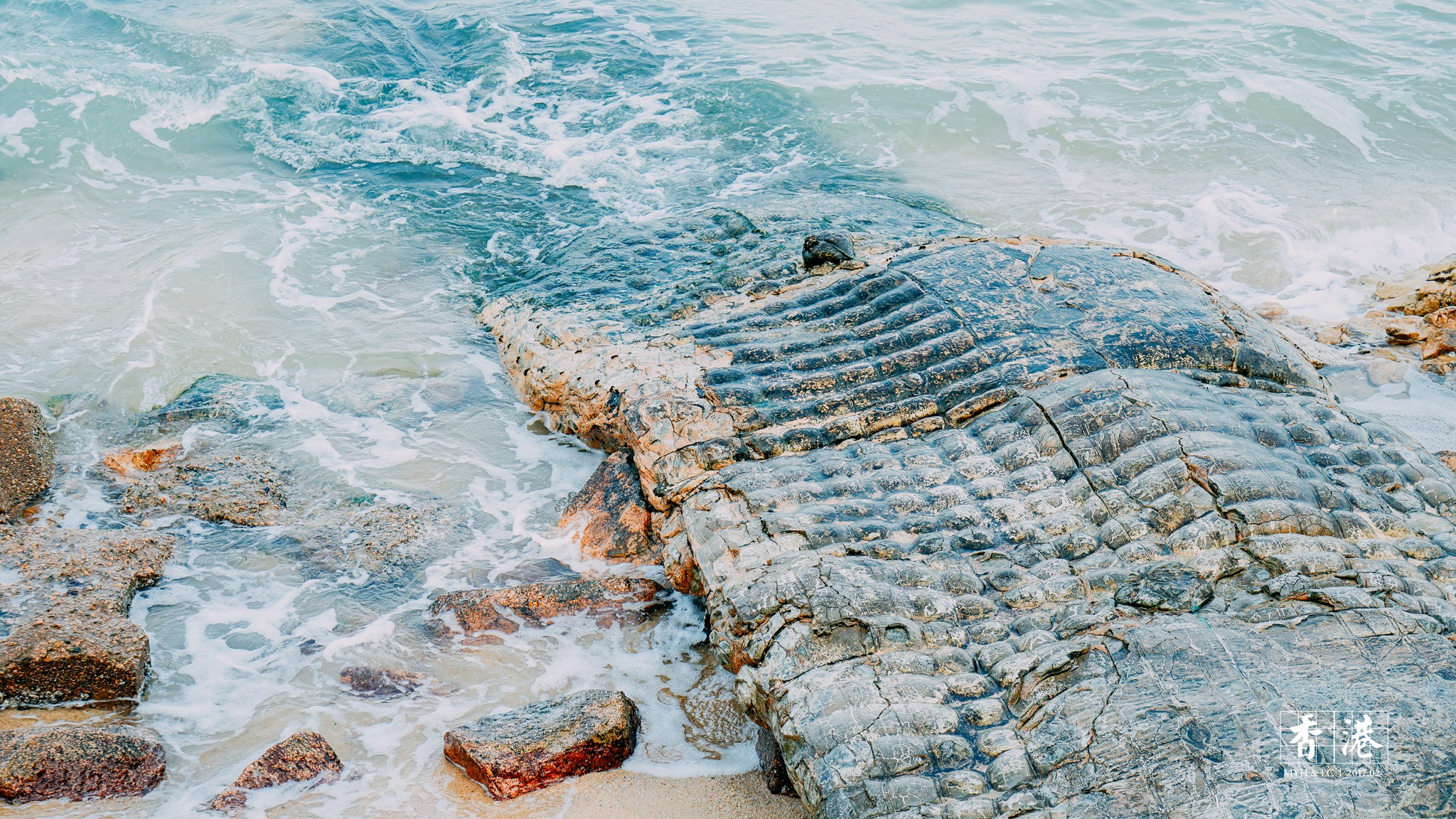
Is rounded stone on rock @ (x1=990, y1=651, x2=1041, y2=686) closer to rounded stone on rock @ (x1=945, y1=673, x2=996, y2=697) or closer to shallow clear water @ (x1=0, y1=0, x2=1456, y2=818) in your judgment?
rounded stone on rock @ (x1=945, y1=673, x2=996, y2=697)

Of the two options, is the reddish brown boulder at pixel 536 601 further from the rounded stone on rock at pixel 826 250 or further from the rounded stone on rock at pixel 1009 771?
the rounded stone on rock at pixel 826 250

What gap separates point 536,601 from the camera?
183 inches

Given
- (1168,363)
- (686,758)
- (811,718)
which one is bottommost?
(686,758)

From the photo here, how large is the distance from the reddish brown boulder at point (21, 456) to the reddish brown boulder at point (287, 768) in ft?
8.28

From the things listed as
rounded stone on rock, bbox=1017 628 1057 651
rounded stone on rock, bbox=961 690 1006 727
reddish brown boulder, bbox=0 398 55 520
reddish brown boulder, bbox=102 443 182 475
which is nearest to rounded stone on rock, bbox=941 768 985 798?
rounded stone on rock, bbox=961 690 1006 727

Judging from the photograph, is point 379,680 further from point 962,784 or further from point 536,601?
point 962,784

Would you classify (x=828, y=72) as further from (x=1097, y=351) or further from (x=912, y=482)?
(x=912, y=482)

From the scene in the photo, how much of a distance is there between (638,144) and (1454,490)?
25.4 feet

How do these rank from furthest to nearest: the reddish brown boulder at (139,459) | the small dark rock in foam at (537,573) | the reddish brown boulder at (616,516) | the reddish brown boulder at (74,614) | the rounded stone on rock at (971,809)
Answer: the reddish brown boulder at (139,459)
the reddish brown boulder at (616,516)
the small dark rock in foam at (537,573)
the reddish brown boulder at (74,614)
the rounded stone on rock at (971,809)

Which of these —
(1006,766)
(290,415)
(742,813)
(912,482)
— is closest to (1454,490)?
(912,482)

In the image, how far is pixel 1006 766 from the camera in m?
3.13

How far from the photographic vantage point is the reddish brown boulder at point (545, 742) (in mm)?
3645

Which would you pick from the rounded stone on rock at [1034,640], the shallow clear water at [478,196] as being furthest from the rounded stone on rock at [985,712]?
the shallow clear water at [478,196]

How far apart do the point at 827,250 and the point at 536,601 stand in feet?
9.61
